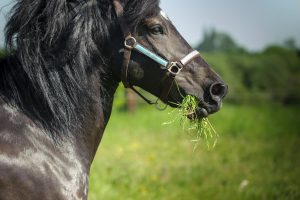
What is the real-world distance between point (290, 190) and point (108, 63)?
170 inches

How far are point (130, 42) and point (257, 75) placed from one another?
3390 centimetres

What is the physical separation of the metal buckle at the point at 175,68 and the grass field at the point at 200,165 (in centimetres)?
326

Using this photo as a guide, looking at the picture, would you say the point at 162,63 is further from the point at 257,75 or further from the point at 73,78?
the point at 257,75

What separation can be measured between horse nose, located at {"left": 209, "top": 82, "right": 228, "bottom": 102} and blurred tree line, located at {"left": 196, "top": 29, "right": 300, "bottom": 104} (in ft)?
88.9

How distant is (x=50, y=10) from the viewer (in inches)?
131

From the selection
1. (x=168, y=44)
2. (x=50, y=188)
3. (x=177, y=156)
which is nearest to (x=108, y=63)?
(x=168, y=44)

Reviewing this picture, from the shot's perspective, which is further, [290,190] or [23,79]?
[290,190]

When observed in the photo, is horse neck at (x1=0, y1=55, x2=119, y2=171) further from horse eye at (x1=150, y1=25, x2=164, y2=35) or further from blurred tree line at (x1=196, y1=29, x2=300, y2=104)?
blurred tree line at (x1=196, y1=29, x2=300, y2=104)

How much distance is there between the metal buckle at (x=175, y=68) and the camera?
3.49 metres

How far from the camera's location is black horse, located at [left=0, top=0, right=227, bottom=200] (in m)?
3.10

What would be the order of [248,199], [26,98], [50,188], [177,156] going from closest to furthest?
[50,188] < [26,98] < [248,199] < [177,156]

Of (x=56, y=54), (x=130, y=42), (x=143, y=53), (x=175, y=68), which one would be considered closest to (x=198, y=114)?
(x=175, y=68)

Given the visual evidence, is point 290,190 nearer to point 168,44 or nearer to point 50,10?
point 168,44

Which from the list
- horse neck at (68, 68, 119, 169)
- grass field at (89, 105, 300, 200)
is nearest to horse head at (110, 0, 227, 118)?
horse neck at (68, 68, 119, 169)
